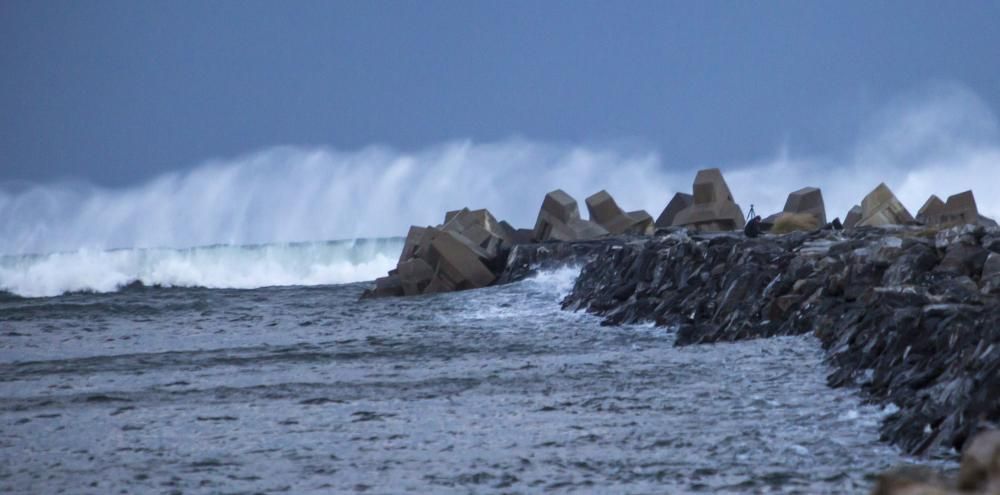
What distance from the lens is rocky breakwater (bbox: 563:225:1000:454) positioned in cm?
823

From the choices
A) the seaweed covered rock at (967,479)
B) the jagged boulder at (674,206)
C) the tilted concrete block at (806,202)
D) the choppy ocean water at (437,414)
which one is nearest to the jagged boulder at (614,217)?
the jagged boulder at (674,206)

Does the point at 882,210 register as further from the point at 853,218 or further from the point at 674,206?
the point at 674,206

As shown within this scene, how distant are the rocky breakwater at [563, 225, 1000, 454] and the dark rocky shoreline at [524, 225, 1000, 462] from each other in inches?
0.5

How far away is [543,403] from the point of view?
35.3ft

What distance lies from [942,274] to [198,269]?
32098 millimetres

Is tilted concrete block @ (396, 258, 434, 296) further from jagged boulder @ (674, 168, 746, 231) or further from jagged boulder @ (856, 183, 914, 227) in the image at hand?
jagged boulder @ (856, 183, 914, 227)

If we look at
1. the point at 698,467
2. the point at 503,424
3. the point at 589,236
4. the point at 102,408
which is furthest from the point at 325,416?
the point at 589,236

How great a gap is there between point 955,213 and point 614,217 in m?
7.05

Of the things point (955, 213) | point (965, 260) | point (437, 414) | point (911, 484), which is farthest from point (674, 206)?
point (911, 484)

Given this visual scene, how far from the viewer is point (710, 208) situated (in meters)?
26.1

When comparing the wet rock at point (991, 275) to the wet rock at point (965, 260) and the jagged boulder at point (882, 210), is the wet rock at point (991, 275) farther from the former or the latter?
the jagged boulder at point (882, 210)

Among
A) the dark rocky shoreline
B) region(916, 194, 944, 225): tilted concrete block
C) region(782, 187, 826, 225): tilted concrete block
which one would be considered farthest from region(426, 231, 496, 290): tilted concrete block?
region(916, 194, 944, 225): tilted concrete block

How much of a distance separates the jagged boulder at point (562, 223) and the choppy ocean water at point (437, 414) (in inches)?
315

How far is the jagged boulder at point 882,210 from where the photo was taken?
23.1 meters
